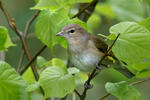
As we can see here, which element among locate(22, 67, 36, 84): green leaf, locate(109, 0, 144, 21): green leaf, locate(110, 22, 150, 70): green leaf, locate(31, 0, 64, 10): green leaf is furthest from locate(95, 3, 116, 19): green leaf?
locate(110, 22, 150, 70): green leaf

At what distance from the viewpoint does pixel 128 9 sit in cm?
271

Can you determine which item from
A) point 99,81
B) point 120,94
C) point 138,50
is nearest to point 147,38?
point 138,50

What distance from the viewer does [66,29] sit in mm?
2457

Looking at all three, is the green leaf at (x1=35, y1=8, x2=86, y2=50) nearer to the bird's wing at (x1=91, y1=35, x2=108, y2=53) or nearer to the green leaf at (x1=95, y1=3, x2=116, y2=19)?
the bird's wing at (x1=91, y1=35, x2=108, y2=53)

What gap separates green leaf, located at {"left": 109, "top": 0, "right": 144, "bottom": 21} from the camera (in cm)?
268

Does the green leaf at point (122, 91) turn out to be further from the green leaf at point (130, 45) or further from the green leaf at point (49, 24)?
the green leaf at point (49, 24)

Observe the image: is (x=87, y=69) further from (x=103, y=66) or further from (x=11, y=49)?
(x=11, y=49)

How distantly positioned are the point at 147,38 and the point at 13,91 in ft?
2.57

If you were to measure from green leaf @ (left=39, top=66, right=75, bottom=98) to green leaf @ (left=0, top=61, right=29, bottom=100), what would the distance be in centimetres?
13

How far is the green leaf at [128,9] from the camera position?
2.68 m

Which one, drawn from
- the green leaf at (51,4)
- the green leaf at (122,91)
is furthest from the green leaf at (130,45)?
the green leaf at (51,4)

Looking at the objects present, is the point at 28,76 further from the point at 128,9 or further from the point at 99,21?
the point at 99,21

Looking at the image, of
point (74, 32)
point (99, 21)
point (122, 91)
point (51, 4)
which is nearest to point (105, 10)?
point (99, 21)

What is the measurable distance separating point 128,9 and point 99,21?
3.54 ft
